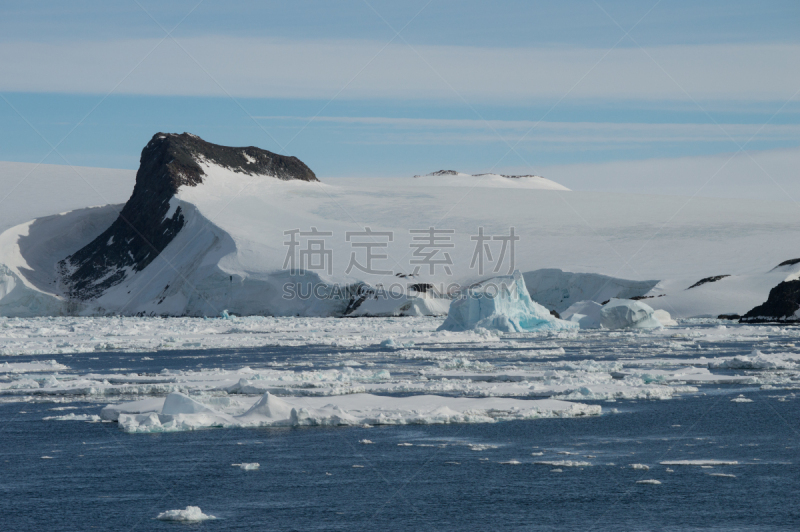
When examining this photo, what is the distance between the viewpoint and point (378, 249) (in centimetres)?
6006

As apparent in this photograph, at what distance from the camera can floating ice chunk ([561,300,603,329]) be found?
3984 cm

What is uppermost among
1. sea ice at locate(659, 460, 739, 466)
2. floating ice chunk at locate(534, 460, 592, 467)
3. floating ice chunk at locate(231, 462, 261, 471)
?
sea ice at locate(659, 460, 739, 466)

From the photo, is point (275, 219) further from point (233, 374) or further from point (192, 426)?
point (192, 426)

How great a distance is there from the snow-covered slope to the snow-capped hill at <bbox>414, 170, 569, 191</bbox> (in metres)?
31.6

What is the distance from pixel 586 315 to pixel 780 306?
927 cm

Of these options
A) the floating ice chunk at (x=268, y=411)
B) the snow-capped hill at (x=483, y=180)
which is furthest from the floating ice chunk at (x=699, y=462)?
the snow-capped hill at (x=483, y=180)

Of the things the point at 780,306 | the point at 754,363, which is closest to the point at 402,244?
the point at 780,306

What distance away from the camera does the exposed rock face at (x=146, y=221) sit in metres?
66.4

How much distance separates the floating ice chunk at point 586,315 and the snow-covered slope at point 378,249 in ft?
20.6

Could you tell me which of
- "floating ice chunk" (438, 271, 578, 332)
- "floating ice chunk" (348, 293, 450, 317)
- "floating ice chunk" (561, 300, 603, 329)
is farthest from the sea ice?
"floating ice chunk" (348, 293, 450, 317)

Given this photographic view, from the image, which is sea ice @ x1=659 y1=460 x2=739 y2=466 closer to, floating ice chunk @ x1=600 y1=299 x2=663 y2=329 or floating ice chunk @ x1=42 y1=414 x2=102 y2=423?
floating ice chunk @ x1=42 y1=414 x2=102 y2=423

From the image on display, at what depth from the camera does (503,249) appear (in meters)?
61.0

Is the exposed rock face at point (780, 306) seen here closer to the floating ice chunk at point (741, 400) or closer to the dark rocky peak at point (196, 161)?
the floating ice chunk at point (741, 400)

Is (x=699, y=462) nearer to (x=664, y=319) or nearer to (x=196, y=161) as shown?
(x=664, y=319)
